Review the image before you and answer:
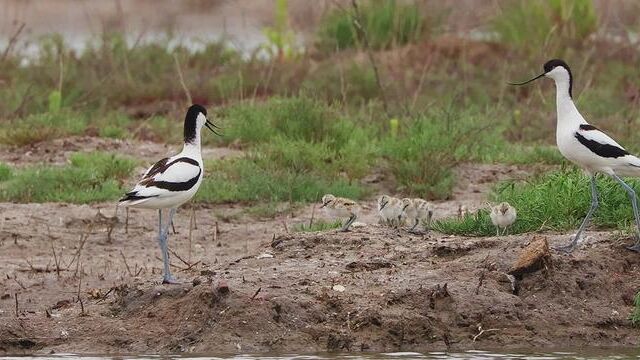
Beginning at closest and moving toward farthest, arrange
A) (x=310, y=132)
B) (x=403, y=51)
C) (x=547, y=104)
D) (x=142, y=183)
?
(x=142, y=183) → (x=310, y=132) → (x=547, y=104) → (x=403, y=51)

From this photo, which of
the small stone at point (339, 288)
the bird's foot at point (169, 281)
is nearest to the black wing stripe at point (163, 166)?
the bird's foot at point (169, 281)

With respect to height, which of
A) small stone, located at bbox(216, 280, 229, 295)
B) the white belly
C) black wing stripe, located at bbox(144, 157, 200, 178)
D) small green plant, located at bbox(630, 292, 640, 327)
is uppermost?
black wing stripe, located at bbox(144, 157, 200, 178)

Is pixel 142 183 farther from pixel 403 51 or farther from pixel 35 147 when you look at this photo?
pixel 403 51

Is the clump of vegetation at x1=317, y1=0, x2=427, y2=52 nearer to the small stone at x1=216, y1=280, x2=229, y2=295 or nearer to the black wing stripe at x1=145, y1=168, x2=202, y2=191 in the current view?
the black wing stripe at x1=145, y1=168, x2=202, y2=191

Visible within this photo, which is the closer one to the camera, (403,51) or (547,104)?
(547,104)

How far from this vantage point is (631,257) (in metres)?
8.41

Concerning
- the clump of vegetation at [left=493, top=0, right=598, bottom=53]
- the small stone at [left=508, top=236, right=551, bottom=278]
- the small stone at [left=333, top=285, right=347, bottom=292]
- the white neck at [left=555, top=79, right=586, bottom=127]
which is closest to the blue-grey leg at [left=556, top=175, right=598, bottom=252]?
the small stone at [left=508, top=236, right=551, bottom=278]

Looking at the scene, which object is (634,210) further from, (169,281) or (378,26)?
(378,26)

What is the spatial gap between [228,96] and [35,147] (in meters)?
2.74

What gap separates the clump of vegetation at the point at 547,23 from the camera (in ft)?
51.9

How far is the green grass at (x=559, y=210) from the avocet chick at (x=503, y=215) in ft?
0.95

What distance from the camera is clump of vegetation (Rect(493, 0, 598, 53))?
1580 cm

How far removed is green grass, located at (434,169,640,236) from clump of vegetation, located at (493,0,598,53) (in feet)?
20.8

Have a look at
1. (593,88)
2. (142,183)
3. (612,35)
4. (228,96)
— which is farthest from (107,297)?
(612,35)
